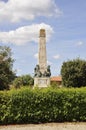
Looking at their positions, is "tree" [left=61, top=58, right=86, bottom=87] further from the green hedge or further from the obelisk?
the green hedge

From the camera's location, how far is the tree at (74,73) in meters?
53.3

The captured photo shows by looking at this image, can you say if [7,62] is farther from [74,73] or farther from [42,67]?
[42,67]

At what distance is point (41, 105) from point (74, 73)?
1543 inches

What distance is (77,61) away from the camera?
56.9 metres

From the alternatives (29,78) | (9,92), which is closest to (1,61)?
(29,78)

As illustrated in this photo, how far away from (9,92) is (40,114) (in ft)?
6.00

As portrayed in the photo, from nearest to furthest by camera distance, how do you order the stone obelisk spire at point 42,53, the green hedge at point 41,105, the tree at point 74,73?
the green hedge at point 41,105, the stone obelisk spire at point 42,53, the tree at point 74,73

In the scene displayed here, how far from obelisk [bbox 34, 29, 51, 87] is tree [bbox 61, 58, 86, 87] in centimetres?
1303

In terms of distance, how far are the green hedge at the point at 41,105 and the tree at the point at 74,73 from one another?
119 feet

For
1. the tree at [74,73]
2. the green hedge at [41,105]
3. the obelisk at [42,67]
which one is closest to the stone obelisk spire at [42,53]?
the obelisk at [42,67]

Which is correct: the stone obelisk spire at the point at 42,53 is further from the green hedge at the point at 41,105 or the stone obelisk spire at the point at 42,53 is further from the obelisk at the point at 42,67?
the green hedge at the point at 41,105

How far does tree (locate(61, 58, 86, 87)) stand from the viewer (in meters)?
53.3

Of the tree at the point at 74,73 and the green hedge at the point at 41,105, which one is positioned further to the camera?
the tree at the point at 74,73

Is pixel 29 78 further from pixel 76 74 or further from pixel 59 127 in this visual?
pixel 59 127
